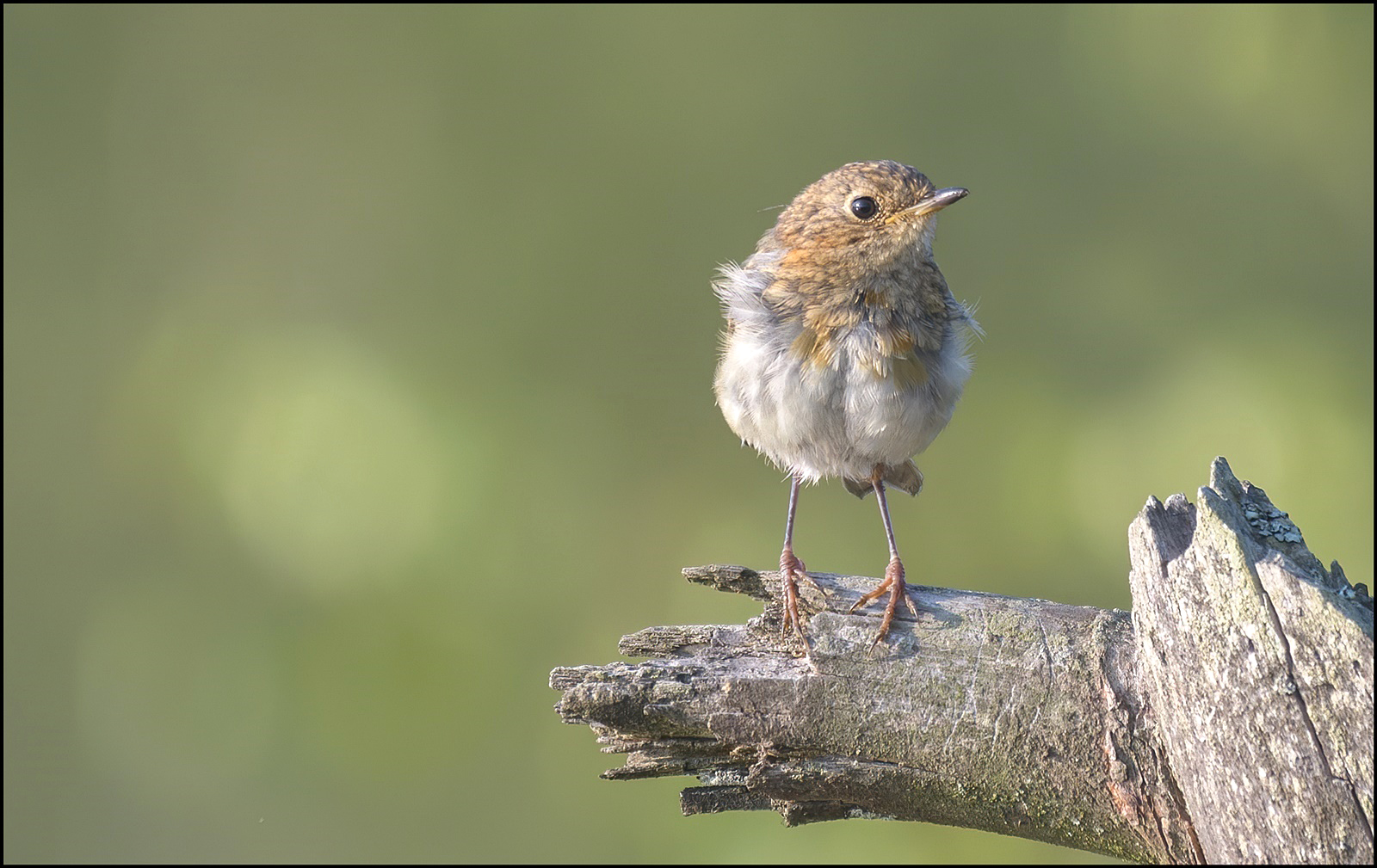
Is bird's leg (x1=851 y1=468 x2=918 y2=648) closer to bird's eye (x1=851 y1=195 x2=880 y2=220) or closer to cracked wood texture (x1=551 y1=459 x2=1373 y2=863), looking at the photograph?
cracked wood texture (x1=551 y1=459 x2=1373 y2=863)

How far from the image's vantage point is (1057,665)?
1.48 metres

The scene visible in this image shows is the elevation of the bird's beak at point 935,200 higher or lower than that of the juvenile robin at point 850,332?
higher

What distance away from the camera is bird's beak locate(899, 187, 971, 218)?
6.51 ft

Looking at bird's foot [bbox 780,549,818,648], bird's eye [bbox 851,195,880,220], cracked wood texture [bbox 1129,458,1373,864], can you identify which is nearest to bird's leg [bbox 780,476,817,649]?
bird's foot [bbox 780,549,818,648]

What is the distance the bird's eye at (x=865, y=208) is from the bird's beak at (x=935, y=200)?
56 mm

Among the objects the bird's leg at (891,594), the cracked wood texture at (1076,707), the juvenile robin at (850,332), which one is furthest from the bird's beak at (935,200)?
the cracked wood texture at (1076,707)

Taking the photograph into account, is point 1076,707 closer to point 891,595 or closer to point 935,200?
point 891,595

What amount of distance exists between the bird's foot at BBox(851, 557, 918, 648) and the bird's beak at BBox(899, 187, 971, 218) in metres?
0.66

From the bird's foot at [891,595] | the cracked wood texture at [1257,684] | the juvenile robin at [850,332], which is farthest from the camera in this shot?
the juvenile robin at [850,332]

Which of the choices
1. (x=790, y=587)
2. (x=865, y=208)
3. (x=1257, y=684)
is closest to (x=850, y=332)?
(x=865, y=208)

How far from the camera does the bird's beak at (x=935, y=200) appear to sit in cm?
199

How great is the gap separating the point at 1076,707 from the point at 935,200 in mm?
954

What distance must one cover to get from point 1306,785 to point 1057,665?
13.5 inches

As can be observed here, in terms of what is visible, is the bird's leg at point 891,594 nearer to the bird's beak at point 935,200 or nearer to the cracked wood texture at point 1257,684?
the cracked wood texture at point 1257,684
